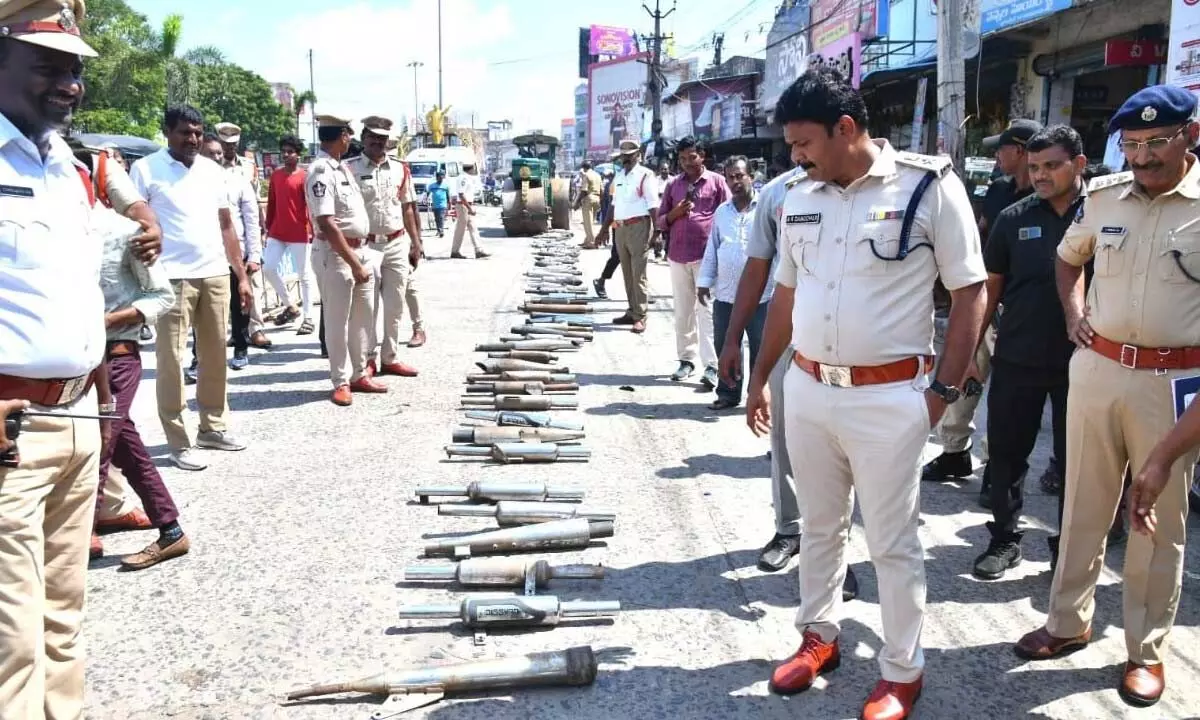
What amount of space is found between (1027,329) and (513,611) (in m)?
2.55

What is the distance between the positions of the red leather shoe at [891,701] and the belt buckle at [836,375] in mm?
992

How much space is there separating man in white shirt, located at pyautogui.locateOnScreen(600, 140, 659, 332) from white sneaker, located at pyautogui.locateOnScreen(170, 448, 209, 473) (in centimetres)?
563

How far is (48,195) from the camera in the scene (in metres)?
2.45

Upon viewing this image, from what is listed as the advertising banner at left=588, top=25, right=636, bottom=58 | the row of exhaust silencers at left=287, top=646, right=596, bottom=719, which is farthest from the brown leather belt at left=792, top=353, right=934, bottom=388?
the advertising banner at left=588, top=25, right=636, bottom=58

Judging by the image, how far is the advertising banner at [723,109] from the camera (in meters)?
33.3

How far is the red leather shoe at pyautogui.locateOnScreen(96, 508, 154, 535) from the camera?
15.2ft

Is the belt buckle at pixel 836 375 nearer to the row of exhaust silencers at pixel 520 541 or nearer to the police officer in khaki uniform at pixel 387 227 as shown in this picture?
the row of exhaust silencers at pixel 520 541

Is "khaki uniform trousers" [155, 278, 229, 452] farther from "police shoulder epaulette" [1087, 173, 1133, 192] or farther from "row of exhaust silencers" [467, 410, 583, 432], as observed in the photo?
"police shoulder epaulette" [1087, 173, 1133, 192]

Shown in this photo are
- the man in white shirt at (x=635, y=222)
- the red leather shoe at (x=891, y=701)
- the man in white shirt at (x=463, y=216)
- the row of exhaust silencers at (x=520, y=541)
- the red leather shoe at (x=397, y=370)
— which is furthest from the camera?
the man in white shirt at (x=463, y=216)

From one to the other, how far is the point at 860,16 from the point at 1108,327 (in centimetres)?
1677

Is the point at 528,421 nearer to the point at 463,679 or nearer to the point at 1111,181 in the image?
the point at 463,679

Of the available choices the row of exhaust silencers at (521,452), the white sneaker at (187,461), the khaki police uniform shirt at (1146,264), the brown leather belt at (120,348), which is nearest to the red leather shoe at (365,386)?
the row of exhaust silencers at (521,452)

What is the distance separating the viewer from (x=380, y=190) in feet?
25.1

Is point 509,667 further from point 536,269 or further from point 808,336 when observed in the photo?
point 536,269
